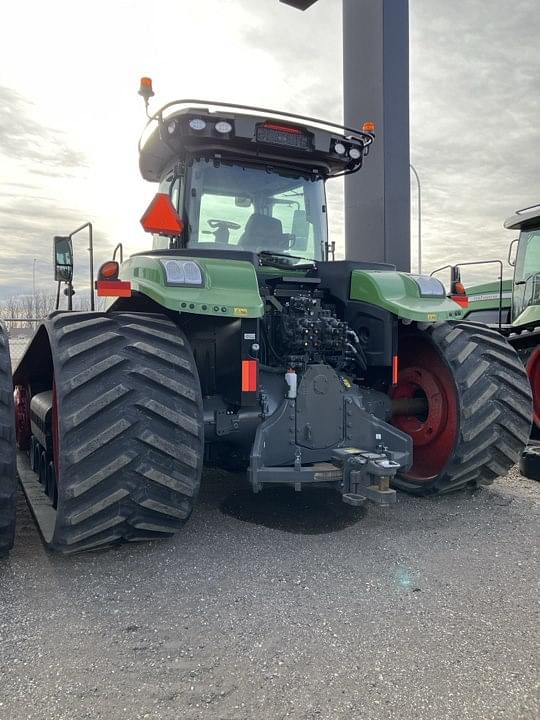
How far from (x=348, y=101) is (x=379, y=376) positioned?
6.19 m

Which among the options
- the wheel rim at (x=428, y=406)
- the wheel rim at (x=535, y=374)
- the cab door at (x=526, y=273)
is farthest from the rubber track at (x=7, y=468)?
the cab door at (x=526, y=273)

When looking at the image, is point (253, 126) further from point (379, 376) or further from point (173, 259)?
point (379, 376)

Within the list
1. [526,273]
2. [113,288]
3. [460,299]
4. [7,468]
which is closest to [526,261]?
[526,273]

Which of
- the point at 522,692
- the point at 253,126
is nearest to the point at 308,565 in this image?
the point at 522,692

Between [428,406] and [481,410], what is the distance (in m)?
0.48

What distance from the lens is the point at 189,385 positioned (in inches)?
128

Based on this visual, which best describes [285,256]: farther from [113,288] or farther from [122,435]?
[122,435]

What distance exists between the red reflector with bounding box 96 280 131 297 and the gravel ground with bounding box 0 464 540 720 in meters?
1.50

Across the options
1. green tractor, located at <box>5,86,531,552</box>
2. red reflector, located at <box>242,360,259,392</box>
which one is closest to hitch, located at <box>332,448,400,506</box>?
green tractor, located at <box>5,86,531,552</box>

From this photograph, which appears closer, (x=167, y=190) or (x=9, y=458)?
(x=9, y=458)

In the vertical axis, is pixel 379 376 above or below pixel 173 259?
below

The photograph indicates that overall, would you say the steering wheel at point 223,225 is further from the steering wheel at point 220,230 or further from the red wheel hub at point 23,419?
the red wheel hub at point 23,419

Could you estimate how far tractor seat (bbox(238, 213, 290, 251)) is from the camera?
4.36m

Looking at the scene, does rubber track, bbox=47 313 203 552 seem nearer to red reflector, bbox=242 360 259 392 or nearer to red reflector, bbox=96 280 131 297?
red reflector, bbox=96 280 131 297
